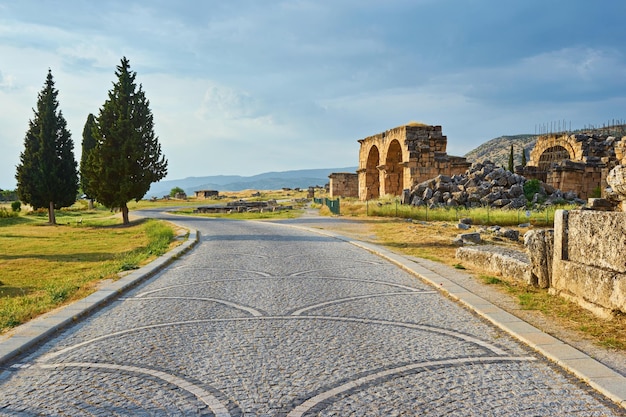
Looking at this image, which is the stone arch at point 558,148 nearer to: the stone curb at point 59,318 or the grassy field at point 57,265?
the grassy field at point 57,265

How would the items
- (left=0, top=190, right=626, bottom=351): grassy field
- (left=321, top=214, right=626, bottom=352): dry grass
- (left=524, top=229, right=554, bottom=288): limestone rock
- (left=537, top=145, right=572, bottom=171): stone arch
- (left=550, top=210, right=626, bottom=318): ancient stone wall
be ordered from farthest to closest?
(left=537, top=145, right=572, bottom=171): stone arch, (left=524, top=229, right=554, bottom=288): limestone rock, (left=0, top=190, right=626, bottom=351): grassy field, (left=550, top=210, right=626, bottom=318): ancient stone wall, (left=321, top=214, right=626, bottom=352): dry grass

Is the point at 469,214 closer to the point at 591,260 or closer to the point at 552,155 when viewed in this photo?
the point at 591,260

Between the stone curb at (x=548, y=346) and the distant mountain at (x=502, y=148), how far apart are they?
11032 centimetres

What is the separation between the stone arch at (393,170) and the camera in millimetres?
34384

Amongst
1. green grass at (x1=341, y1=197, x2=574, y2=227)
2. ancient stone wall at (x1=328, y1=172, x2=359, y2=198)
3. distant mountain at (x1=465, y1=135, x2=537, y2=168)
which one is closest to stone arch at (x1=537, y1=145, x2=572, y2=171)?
ancient stone wall at (x1=328, y1=172, x2=359, y2=198)

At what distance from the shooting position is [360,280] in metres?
8.73

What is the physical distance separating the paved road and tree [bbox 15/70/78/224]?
28.8 m

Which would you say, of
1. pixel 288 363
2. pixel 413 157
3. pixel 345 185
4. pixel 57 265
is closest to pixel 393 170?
pixel 413 157

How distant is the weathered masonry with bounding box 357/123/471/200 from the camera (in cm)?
2961

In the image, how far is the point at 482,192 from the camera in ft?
82.8

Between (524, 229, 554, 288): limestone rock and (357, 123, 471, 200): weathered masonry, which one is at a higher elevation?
(357, 123, 471, 200): weathered masonry

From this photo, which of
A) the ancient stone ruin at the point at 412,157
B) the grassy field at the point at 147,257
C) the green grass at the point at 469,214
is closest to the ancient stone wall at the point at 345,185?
the ancient stone ruin at the point at 412,157

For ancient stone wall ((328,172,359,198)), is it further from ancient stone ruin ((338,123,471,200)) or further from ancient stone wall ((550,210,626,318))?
ancient stone wall ((550,210,626,318))

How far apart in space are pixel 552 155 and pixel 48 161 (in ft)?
127
